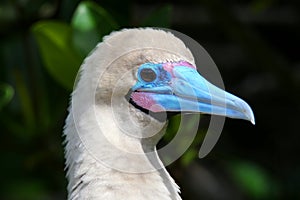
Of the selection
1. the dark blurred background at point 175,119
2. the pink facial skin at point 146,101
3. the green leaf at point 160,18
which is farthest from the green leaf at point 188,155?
the pink facial skin at point 146,101

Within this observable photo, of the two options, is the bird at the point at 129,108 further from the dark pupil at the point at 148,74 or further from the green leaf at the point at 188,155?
the green leaf at the point at 188,155

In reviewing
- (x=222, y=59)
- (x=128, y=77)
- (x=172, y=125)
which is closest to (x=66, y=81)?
(x=172, y=125)

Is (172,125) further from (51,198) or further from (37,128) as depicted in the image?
(51,198)

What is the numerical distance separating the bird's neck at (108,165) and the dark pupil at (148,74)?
0.45 ft

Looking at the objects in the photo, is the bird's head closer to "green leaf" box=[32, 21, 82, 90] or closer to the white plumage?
the white plumage

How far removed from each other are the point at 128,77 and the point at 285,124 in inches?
104

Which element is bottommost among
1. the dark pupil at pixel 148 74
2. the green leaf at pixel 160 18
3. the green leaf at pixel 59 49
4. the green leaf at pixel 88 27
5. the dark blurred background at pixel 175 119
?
the dark blurred background at pixel 175 119

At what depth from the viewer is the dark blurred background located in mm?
3227

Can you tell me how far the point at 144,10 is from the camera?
4.63 meters

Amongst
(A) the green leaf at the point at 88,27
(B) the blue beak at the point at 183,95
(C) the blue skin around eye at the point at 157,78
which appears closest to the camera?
(B) the blue beak at the point at 183,95

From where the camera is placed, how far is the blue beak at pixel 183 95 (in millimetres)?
2494

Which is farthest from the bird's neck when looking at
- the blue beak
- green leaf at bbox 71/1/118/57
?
green leaf at bbox 71/1/118/57


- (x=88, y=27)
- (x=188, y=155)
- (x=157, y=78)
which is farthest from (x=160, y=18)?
(x=157, y=78)

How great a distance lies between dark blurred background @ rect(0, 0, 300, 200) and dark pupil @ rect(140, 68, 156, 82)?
0.42 meters
